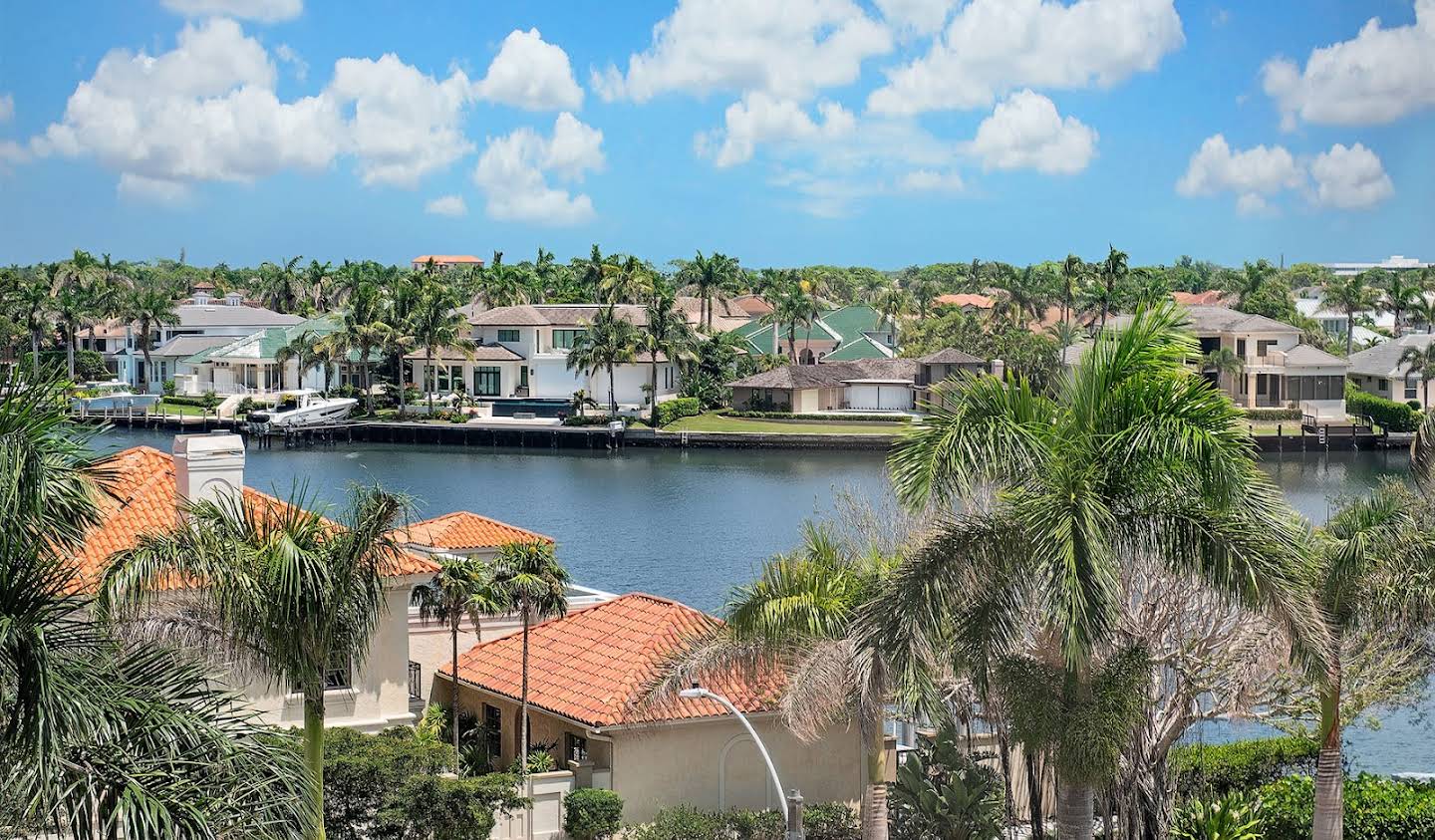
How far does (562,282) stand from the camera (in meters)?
159

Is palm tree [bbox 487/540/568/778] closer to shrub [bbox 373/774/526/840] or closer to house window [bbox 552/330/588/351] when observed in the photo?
shrub [bbox 373/774/526/840]

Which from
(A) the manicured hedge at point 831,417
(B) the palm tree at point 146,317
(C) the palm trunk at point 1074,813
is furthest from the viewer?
(B) the palm tree at point 146,317

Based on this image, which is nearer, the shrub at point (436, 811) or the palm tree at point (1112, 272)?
the shrub at point (436, 811)

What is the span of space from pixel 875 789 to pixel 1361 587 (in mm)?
6791

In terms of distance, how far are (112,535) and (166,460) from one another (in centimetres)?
369

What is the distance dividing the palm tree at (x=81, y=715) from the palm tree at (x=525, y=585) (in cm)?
1597

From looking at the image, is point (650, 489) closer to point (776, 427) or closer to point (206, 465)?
point (776, 427)

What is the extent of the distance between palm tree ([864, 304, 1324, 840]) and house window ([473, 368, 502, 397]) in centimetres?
10703

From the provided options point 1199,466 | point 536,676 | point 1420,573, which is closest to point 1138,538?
point 1199,466

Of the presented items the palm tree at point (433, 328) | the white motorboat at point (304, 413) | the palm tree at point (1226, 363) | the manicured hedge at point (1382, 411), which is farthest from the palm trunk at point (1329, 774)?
the white motorboat at point (304, 413)

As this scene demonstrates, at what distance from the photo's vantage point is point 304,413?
118m

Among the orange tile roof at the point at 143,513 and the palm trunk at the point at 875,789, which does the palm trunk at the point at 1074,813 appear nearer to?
the palm trunk at the point at 875,789

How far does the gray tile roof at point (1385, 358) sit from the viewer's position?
116 m

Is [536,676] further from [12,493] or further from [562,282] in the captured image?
[562,282]
